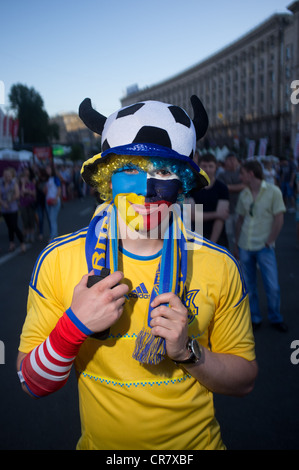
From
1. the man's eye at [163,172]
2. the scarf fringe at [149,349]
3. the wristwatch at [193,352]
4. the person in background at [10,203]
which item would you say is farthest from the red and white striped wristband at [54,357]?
the person in background at [10,203]

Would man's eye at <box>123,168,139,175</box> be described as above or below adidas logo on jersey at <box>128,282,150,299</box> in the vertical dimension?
above

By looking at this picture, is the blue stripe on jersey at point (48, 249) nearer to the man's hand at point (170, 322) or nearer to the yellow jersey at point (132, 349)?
the yellow jersey at point (132, 349)

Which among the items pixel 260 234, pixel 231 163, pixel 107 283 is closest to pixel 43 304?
pixel 107 283

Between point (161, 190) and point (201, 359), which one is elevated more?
point (161, 190)

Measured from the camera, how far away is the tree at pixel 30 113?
7875cm

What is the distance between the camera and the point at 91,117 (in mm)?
1725

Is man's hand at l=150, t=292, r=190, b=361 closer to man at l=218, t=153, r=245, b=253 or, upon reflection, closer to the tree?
man at l=218, t=153, r=245, b=253

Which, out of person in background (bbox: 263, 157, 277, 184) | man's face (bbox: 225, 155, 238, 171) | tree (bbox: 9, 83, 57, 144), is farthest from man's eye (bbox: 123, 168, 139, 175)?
tree (bbox: 9, 83, 57, 144)

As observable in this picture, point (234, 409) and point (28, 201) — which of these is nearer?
→ point (234, 409)

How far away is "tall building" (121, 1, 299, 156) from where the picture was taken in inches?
2463

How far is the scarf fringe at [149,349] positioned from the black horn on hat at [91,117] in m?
0.85

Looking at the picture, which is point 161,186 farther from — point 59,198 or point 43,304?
point 59,198

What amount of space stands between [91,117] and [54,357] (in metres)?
0.96

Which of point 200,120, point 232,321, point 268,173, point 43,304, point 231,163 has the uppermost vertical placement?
point 200,120
